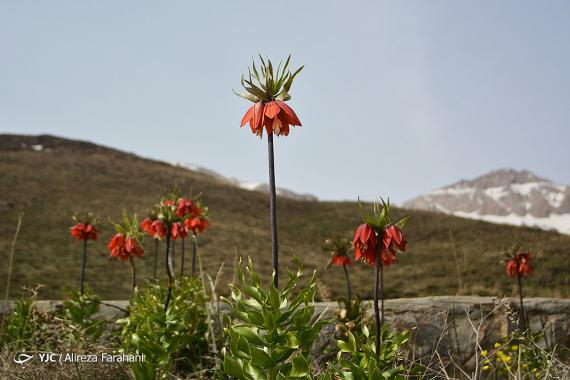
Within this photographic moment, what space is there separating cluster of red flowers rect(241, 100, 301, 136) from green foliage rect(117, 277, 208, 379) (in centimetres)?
174

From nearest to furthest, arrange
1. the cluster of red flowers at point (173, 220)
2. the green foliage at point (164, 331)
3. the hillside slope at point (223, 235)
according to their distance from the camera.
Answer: the green foliage at point (164, 331), the cluster of red flowers at point (173, 220), the hillside slope at point (223, 235)

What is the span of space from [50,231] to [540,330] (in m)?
21.6

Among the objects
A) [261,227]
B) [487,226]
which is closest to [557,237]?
[487,226]

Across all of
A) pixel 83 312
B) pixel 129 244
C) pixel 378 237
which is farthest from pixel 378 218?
pixel 83 312

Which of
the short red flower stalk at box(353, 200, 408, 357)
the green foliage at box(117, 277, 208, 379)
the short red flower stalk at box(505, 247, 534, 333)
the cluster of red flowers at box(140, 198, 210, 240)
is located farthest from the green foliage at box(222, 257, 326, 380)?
the short red flower stalk at box(505, 247, 534, 333)

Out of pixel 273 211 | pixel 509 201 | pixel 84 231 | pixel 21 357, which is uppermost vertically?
pixel 509 201

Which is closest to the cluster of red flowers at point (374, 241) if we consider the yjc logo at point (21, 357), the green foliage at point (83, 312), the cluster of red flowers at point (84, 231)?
the yjc logo at point (21, 357)

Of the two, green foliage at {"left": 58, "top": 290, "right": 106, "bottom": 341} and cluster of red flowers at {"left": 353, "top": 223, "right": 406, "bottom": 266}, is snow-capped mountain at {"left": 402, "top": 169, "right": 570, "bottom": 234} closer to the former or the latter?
green foliage at {"left": 58, "top": 290, "right": 106, "bottom": 341}

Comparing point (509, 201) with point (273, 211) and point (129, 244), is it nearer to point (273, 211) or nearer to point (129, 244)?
point (129, 244)

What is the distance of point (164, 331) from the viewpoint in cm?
437

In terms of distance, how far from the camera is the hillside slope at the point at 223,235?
59.0ft

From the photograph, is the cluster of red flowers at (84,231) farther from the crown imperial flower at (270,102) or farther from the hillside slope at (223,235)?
the crown imperial flower at (270,102)

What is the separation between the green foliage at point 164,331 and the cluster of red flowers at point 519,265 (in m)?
3.90

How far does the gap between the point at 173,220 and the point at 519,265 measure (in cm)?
450
